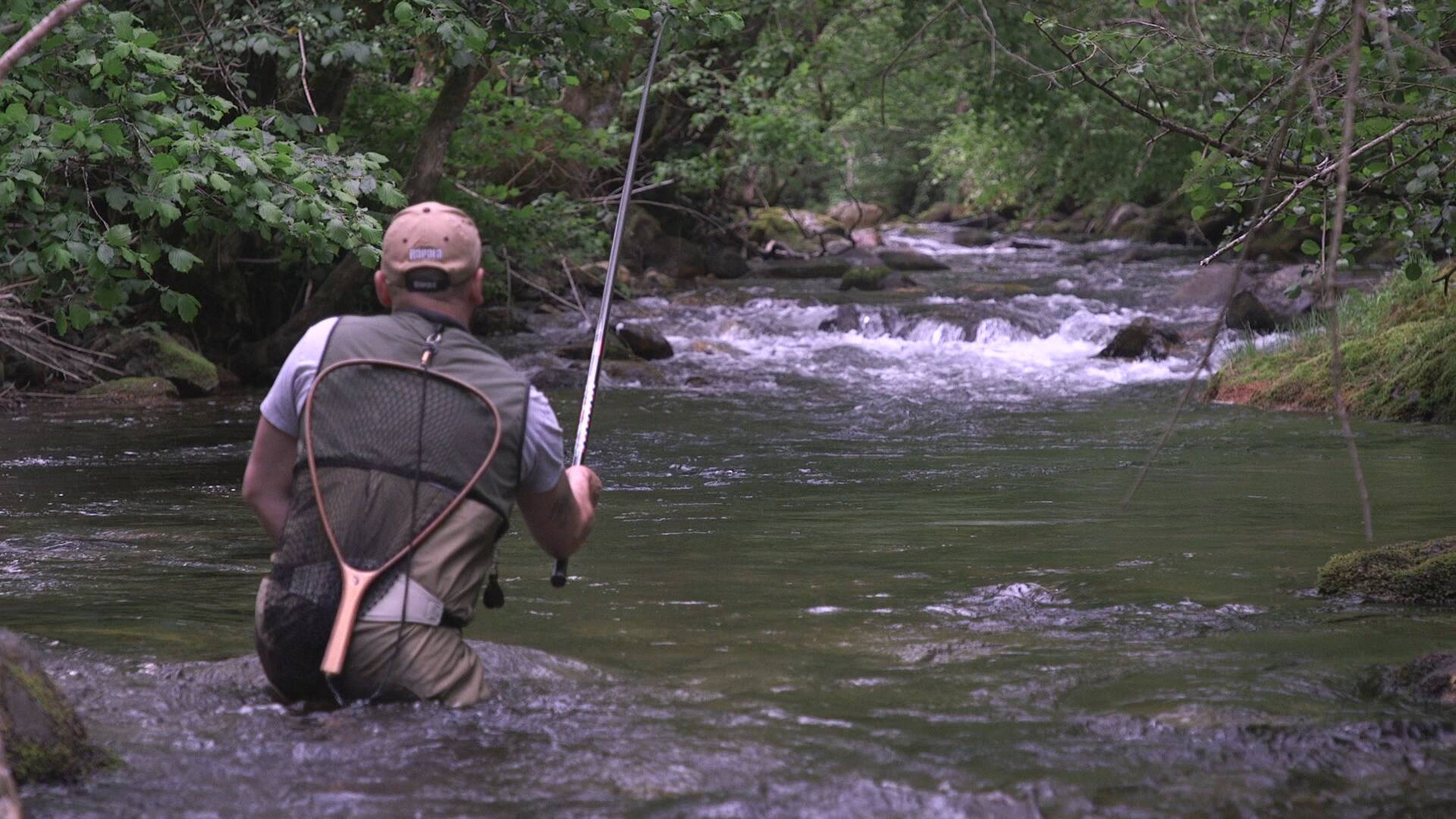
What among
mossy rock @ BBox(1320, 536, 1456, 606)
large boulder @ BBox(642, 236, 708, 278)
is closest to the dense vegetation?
large boulder @ BBox(642, 236, 708, 278)

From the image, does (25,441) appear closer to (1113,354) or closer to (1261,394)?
(1261,394)

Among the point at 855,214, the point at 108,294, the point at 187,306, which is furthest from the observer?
the point at 855,214

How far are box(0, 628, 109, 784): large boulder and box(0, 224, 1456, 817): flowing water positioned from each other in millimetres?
59

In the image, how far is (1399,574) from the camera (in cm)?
518

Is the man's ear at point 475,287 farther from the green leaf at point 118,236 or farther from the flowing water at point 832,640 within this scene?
the green leaf at point 118,236

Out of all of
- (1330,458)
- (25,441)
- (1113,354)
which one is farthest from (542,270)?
(1330,458)

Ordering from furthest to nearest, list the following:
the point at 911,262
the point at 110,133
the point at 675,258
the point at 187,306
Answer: the point at 911,262 → the point at 675,258 → the point at 187,306 → the point at 110,133

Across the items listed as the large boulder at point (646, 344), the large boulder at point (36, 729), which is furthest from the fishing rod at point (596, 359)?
the large boulder at point (646, 344)

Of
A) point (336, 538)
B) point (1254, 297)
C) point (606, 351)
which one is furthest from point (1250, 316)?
point (336, 538)

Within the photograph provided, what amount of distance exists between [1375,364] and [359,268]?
8.64 metres

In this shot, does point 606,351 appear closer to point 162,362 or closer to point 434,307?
point 162,362

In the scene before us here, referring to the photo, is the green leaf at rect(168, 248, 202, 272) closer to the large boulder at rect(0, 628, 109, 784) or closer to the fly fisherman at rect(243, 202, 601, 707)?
the fly fisherman at rect(243, 202, 601, 707)

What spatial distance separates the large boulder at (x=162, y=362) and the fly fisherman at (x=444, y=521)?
36.8 feet

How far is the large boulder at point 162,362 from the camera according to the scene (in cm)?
1430
